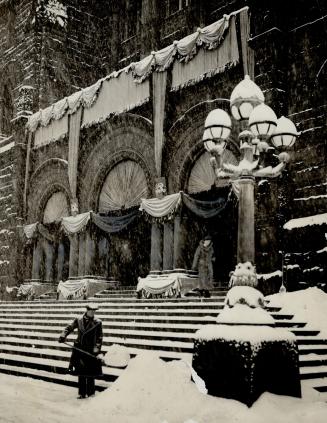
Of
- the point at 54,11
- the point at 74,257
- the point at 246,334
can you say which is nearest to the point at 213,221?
the point at 74,257

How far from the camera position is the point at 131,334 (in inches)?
443

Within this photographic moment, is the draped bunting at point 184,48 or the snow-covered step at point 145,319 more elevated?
the draped bunting at point 184,48

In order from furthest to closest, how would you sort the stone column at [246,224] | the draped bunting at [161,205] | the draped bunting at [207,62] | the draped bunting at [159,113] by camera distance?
the draped bunting at [159,113], the draped bunting at [161,205], the draped bunting at [207,62], the stone column at [246,224]

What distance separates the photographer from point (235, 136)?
46.7 feet

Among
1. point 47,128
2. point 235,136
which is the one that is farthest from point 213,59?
point 47,128

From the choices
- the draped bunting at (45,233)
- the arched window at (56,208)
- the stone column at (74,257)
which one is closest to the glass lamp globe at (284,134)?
the stone column at (74,257)

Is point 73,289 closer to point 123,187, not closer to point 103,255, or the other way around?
point 103,255

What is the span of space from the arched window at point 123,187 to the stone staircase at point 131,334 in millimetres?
3761

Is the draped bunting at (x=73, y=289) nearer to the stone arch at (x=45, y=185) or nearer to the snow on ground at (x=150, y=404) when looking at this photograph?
the stone arch at (x=45, y=185)

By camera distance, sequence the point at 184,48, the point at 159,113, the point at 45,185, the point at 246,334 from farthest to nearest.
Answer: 1. the point at 45,185
2. the point at 159,113
3. the point at 184,48
4. the point at 246,334

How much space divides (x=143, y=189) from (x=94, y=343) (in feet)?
31.6

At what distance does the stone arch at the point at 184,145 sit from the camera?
15484 mm

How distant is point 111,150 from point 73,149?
5.68 ft

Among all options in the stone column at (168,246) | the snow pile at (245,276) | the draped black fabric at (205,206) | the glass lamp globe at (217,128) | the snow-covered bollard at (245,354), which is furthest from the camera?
the stone column at (168,246)
